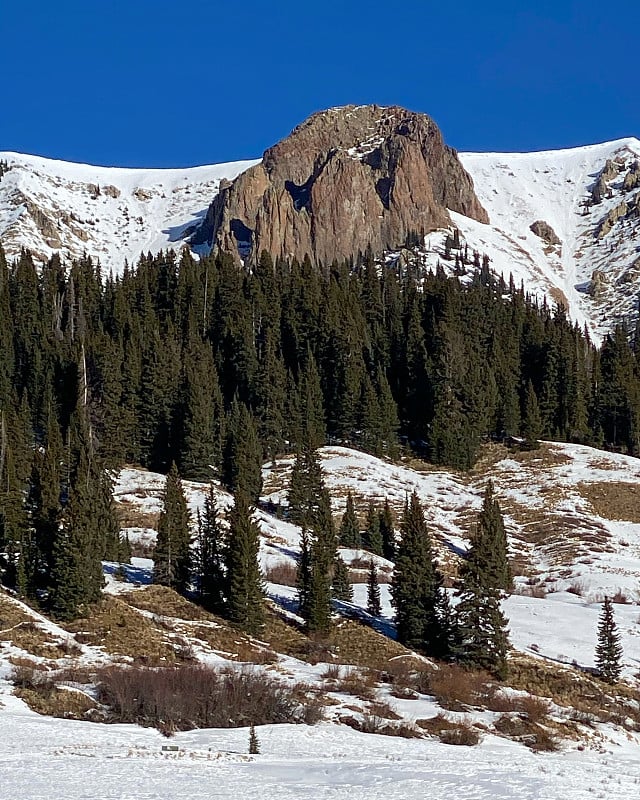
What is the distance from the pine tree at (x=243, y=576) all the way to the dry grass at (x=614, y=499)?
140 ft

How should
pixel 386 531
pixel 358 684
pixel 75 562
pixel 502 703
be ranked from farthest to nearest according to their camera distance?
pixel 386 531, pixel 75 562, pixel 358 684, pixel 502 703

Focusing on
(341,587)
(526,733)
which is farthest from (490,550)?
(526,733)

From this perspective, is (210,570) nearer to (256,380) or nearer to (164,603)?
(164,603)

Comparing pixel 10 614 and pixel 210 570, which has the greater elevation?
pixel 210 570

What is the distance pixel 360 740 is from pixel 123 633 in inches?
600

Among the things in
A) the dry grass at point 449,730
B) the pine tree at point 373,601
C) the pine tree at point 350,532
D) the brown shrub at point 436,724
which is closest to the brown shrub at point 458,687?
the brown shrub at point 436,724

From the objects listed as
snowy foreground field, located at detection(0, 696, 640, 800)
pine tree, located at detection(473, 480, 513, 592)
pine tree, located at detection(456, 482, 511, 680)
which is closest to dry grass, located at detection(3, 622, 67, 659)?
snowy foreground field, located at detection(0, 696, 640, 800)

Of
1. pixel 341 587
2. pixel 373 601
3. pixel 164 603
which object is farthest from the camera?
pixel 341 587

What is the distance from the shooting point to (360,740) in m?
23.2

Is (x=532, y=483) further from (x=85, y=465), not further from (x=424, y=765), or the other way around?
(x=424, y=765)

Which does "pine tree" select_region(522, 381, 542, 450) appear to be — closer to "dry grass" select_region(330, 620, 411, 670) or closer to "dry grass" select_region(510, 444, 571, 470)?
"dry grass" select_region(510, 444, 571, 470)

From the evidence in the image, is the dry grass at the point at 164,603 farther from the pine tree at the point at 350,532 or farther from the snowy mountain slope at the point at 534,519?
the pine tree at the point at 350,532

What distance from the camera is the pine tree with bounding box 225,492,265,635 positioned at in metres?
39.2

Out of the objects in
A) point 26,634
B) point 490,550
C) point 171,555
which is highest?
point 490,550
